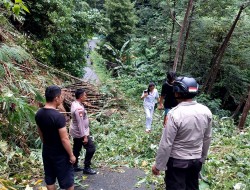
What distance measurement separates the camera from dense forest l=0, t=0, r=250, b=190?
5.18 meters

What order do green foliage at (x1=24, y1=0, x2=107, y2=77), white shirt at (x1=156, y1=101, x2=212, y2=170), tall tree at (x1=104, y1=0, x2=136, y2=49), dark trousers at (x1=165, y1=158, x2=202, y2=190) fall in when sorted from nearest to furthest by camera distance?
white shirt at (x1=156, y1=101, x2=212, y2=170)
dark trousers at (x1=165, y1=158, x2=202, y2=190)
green foliage at (x1=24, y1=0, x2=107, y2=77)
tall tree at (x1=104, y1=0, x2=136, y2=49)

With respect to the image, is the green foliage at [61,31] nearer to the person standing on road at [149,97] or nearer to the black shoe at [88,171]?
the person standing on road at [149,97]

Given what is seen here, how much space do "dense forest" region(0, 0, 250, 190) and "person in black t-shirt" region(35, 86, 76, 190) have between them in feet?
2.82

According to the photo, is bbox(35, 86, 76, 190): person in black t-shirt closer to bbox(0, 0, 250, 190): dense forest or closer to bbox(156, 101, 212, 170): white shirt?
bbox(0, 0, 250, 190): dense forest

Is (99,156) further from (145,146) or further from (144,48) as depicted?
(144,48)

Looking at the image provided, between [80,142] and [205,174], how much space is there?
2296 mm

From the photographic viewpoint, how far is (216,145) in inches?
265

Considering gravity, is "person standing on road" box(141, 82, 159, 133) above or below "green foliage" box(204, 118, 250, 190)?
above

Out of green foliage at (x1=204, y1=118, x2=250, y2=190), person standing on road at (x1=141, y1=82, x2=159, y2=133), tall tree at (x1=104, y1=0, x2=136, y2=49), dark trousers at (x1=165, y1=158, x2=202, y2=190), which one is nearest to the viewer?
dark trousers at (x1=165, y1=158, x2=202, y2=190)

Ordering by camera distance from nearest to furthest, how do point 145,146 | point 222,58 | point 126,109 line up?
1. point 145,146
2. point 126,109
3. point 222,58

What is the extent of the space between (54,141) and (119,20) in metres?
21.9

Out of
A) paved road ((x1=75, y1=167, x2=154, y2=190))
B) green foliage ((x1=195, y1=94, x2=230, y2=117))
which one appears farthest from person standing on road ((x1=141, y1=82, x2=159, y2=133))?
green foliage ((x1=195, y1=94, x2=230, y2=117))

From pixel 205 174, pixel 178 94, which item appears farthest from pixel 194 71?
pixel 178 94

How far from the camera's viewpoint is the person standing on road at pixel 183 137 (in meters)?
3.12
